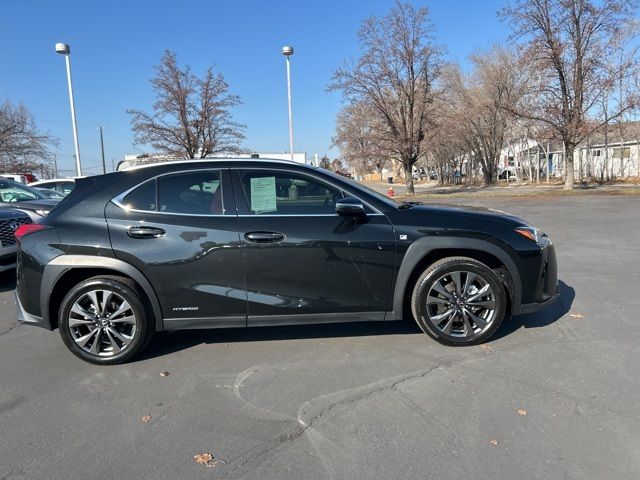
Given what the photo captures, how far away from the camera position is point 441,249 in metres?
4.14

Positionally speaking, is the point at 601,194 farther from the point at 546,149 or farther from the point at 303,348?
the point at 303,348

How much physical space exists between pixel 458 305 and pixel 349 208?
1.35 metres

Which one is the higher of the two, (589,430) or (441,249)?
(441,249)

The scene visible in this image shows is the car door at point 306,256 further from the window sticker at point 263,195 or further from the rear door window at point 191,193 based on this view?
the rear door window at point 191,193

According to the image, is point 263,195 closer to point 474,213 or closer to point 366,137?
point 474,213

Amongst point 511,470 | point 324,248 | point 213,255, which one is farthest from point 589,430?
point 213,255

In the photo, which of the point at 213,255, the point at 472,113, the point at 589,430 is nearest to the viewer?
the point at 589,430

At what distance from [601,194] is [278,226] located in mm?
24867

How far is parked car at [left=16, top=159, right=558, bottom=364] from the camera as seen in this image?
395 centimetres

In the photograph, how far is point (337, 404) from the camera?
3285mm

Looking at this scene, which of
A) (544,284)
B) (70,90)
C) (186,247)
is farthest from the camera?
(70,90)

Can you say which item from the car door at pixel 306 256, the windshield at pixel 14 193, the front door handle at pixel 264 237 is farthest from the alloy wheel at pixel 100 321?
the windshield at pixel 14 193

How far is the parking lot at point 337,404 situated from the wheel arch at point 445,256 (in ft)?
1.55

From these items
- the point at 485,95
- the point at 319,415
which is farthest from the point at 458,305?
the point at 485,95
